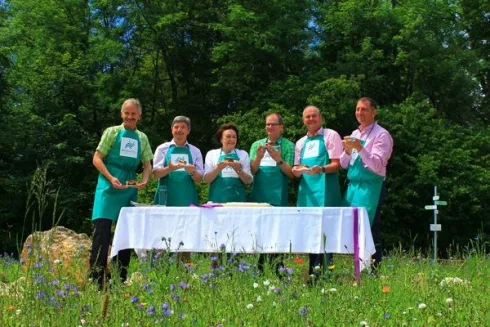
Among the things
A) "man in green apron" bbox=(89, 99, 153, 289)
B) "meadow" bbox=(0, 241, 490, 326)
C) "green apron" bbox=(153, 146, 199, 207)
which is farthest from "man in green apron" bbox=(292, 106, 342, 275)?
"man in green apron" bbox=(89, 99, 153, 289)

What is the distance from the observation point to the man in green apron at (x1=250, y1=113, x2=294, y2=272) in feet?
18.8

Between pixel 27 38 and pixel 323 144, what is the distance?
63.3 ft

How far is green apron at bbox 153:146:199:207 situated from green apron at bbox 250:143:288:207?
0.63m

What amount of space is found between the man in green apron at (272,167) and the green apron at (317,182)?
0.69 feet

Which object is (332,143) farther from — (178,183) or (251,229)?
(178,183)

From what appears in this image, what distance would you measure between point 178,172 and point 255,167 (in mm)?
710

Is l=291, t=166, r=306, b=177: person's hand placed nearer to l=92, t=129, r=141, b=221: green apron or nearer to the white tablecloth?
the white tablecloth

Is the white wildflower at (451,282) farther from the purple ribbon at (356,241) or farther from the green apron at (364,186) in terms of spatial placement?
the green apron at (364,186)

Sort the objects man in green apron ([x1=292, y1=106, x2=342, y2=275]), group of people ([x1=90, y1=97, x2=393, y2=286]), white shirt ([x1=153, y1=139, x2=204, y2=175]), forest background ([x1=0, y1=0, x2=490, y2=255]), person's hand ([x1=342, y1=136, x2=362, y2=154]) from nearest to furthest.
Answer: person's hand ([x1=342, y1=136, x2=362, y2=154]), group of people ([x1=90, y1=97, x2=393, y2=286]), man in green apron ([x1=292, y1=106, x2=342, y2=275]), white shirt ([x1=153, y1=139, x2=204, y2=175]), forest background ([x1=0, y1=0, x2=490, y2=255])

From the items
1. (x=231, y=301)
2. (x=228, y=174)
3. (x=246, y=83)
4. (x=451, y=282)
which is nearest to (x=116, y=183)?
(x=228, y=174)

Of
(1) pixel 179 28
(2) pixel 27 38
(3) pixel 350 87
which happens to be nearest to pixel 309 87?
(3) pixel 350 87

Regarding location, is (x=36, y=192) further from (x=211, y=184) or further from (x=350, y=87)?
(x=350, y=87)

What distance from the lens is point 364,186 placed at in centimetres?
521

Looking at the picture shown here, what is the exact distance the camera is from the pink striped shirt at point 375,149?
16.7 feet
